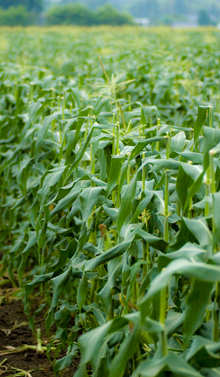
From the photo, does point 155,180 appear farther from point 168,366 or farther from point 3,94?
point 3,94

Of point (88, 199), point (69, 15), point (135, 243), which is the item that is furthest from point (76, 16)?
point (135, 243)

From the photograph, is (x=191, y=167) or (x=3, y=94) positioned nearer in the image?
(x=191, y=167)

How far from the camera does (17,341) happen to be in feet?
9.64

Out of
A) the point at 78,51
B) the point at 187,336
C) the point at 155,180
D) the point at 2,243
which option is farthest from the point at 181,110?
the point at 78,51

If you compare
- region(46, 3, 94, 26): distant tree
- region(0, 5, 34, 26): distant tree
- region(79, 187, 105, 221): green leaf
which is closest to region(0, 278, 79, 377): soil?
region(79, 187, 105, 221): green leaf

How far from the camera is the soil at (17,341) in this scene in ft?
8.57

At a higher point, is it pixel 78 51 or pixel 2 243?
pixel 78 51

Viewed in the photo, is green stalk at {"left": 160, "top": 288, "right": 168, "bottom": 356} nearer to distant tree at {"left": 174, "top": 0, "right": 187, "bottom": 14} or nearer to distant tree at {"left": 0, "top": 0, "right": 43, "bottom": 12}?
distant tree at {"left": 0, "top": 0, "right": 43, "bottom": 12}

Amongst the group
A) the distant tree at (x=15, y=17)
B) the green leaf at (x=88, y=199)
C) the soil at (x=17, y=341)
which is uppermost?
the distant tree at (x=15, y=17)

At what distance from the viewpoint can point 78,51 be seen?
10.3 m

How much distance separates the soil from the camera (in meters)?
2.61

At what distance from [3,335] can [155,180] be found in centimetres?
166

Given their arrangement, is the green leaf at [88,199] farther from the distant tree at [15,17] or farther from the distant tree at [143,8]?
the distant tree at [143,8]

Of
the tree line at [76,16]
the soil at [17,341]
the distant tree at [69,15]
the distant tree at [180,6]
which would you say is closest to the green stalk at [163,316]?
the soil at [17,341]
